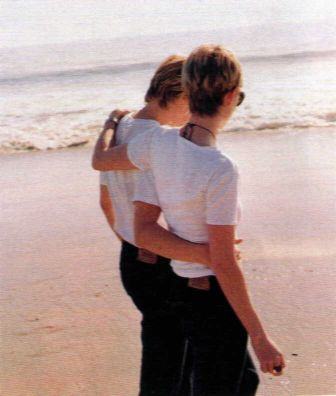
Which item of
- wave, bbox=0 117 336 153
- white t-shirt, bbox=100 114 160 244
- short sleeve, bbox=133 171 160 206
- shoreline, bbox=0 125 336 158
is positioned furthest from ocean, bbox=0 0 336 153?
short sleeve, bbox=133 171 160 206

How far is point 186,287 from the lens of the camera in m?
1.49

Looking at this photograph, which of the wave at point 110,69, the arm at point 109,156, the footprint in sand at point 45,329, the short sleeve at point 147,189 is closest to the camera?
the short sleeve at point 147,189

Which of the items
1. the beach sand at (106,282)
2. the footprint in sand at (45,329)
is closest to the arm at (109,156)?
the beach sand at (106,282)

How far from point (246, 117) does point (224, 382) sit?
861cm

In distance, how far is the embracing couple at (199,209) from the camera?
136 centimetres

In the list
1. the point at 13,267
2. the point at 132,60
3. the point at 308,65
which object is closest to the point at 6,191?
the point at 13,267

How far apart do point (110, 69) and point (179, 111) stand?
18149 mm

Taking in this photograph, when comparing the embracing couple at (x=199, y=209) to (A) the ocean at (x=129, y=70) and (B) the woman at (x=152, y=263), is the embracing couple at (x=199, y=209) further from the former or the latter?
(A) the ocean at (x=129, y=70)

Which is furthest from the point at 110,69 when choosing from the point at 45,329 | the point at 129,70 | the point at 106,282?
the point at 45,329

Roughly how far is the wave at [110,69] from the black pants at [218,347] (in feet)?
56.3

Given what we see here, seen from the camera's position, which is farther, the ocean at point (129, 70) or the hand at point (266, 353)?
the ocean at point (129, 70)

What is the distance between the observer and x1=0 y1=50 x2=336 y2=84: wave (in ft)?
60.2

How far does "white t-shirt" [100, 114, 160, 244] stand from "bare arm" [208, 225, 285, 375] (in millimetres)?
396

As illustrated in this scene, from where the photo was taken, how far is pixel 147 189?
153cm
